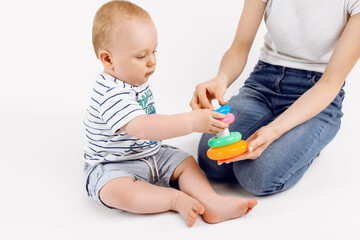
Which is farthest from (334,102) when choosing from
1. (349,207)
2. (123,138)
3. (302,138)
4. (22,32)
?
(22,32)

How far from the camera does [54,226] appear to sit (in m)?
1.31

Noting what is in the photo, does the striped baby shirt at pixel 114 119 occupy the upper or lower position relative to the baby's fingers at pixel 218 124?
lower

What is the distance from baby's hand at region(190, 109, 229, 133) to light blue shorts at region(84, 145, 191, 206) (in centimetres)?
25

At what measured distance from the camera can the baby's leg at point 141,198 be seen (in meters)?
1.31

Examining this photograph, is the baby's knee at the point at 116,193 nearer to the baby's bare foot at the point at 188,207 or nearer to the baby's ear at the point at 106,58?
the baby's bare foot at the point at 188,207

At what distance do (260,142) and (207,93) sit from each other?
0.77ft

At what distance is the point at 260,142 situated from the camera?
135 cm

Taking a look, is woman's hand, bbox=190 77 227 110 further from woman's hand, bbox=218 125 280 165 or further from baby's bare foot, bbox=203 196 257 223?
baby's bare foot, bbox=203 196 257 223

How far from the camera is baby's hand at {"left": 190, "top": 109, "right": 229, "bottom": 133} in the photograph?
123 centimetres

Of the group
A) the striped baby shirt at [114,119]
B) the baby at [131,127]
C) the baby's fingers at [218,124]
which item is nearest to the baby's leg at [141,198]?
the baby at [131,127]

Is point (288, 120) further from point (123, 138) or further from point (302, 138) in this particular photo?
point (123, 138)

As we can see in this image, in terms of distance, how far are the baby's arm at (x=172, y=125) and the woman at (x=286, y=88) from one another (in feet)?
0.39

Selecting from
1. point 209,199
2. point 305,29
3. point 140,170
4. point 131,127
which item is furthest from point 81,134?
point 305,29

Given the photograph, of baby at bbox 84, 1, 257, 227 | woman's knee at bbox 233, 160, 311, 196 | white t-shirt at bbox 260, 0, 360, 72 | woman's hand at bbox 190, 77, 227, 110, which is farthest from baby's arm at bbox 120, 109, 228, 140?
white t-shirt at bbox 260, 0, 360, 72
